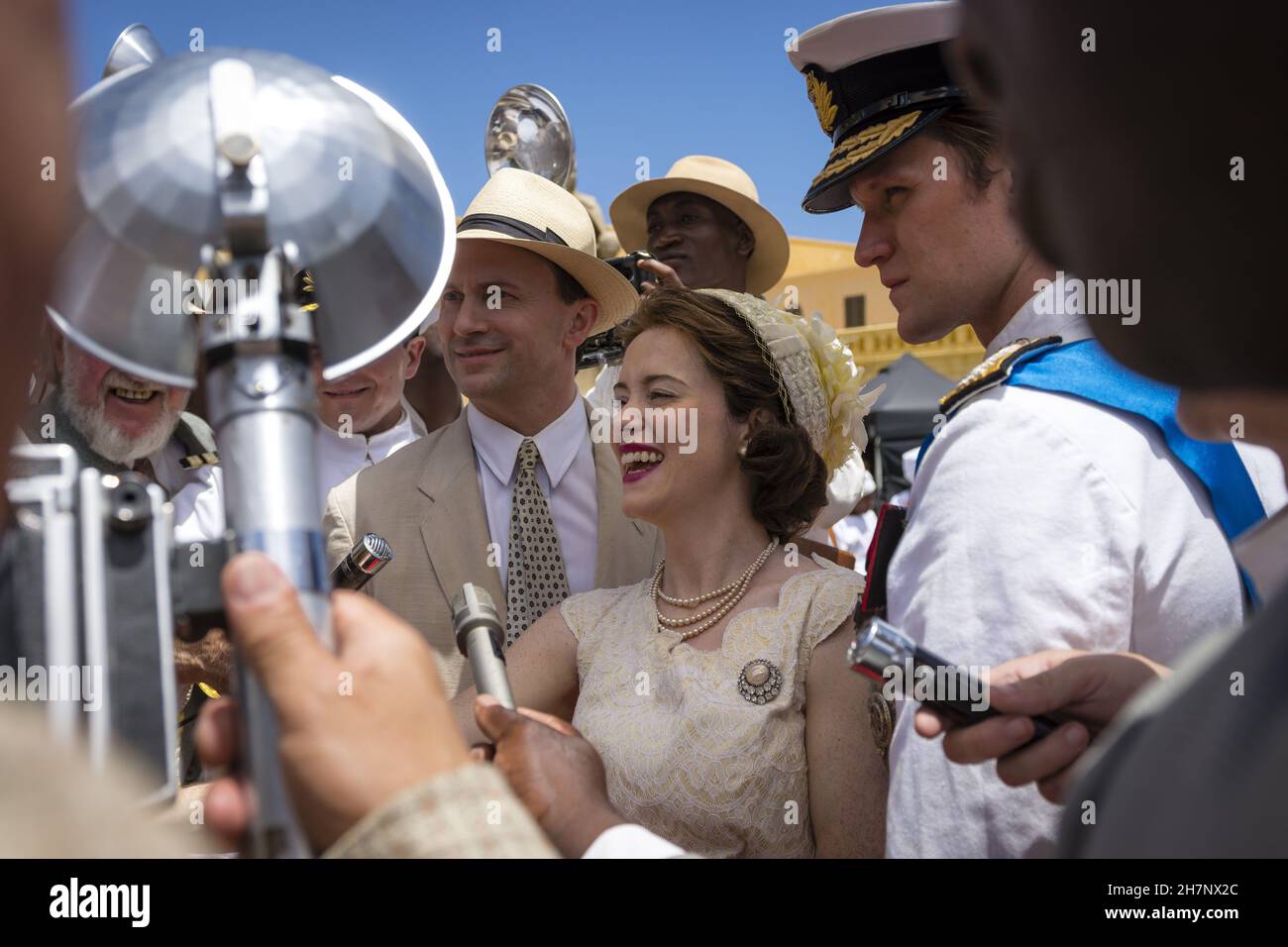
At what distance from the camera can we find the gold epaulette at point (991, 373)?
6.04 ft

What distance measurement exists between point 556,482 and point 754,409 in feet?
2.13

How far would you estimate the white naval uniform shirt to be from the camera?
1.66 metres

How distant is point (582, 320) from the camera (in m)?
3.85

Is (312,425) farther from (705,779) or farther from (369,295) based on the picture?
(705,779)

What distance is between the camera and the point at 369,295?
42.6 inches

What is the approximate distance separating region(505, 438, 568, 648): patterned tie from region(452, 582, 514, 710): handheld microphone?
4.97 ft

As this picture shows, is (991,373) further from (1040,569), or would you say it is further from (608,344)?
(608,344)

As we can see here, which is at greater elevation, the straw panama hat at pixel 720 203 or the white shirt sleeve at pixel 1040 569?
the straw panama hat at pixel 720 203

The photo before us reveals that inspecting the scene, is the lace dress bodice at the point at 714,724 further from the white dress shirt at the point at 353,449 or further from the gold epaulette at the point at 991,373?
the white dress shirt at the point at 353,449

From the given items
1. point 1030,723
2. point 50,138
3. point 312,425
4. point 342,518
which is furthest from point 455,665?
point 50,138

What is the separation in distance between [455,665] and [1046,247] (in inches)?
86.7

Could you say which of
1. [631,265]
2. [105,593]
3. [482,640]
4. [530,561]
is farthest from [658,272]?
[105,593]

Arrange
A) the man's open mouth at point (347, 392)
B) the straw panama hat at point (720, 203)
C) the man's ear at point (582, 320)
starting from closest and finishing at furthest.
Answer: the man's ear at point (582, 320) → the man's open mouth at point (347, 392) → the straw panama hat at point (720, 203)

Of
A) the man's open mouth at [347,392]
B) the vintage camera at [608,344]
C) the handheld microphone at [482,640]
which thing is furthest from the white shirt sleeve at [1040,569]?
the man's open mouth at [347,392]
